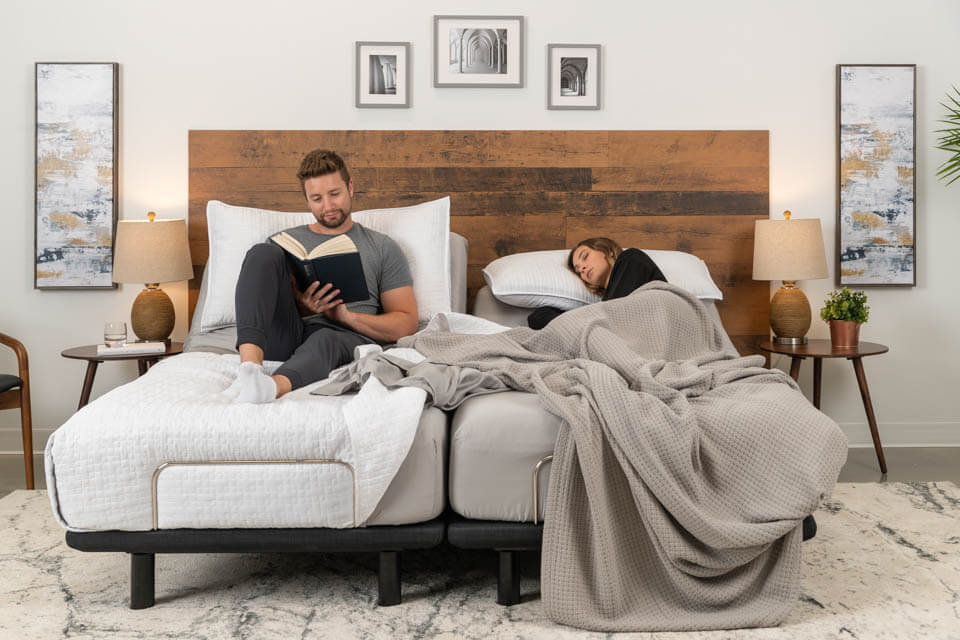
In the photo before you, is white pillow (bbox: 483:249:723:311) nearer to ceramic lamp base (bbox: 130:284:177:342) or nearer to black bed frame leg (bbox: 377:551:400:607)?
ceramic lamp base (bbox: 130:284:177:342)

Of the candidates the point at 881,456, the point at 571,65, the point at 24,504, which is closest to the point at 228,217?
the point at 24,504

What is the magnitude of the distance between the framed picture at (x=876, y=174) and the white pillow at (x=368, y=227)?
→ 1814mm

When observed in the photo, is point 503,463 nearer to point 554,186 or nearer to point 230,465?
point 230,465

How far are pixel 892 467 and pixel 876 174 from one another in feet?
4.18

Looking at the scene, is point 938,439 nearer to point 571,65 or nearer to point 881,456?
point 881,456

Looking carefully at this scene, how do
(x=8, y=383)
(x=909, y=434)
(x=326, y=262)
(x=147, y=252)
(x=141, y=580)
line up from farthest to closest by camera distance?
(x=909, y=434) → (x=147, y=252) → (x=8, y=383) → (x=326, y=262) → (x=141, y=580)

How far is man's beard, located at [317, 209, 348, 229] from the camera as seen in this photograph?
3129 millimetres

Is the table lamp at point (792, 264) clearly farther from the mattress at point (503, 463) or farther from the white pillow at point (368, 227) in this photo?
the mattress at point (503, 463)

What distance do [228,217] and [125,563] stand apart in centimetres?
141

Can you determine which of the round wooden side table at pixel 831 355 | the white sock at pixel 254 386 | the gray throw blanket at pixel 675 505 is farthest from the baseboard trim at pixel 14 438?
the round wooden side table at pixel 831 355

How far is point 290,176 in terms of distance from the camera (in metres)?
3.83

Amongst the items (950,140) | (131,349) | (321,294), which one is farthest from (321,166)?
(950,140)

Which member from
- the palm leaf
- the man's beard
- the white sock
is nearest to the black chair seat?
the man's beard

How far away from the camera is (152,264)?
3.52 metres
